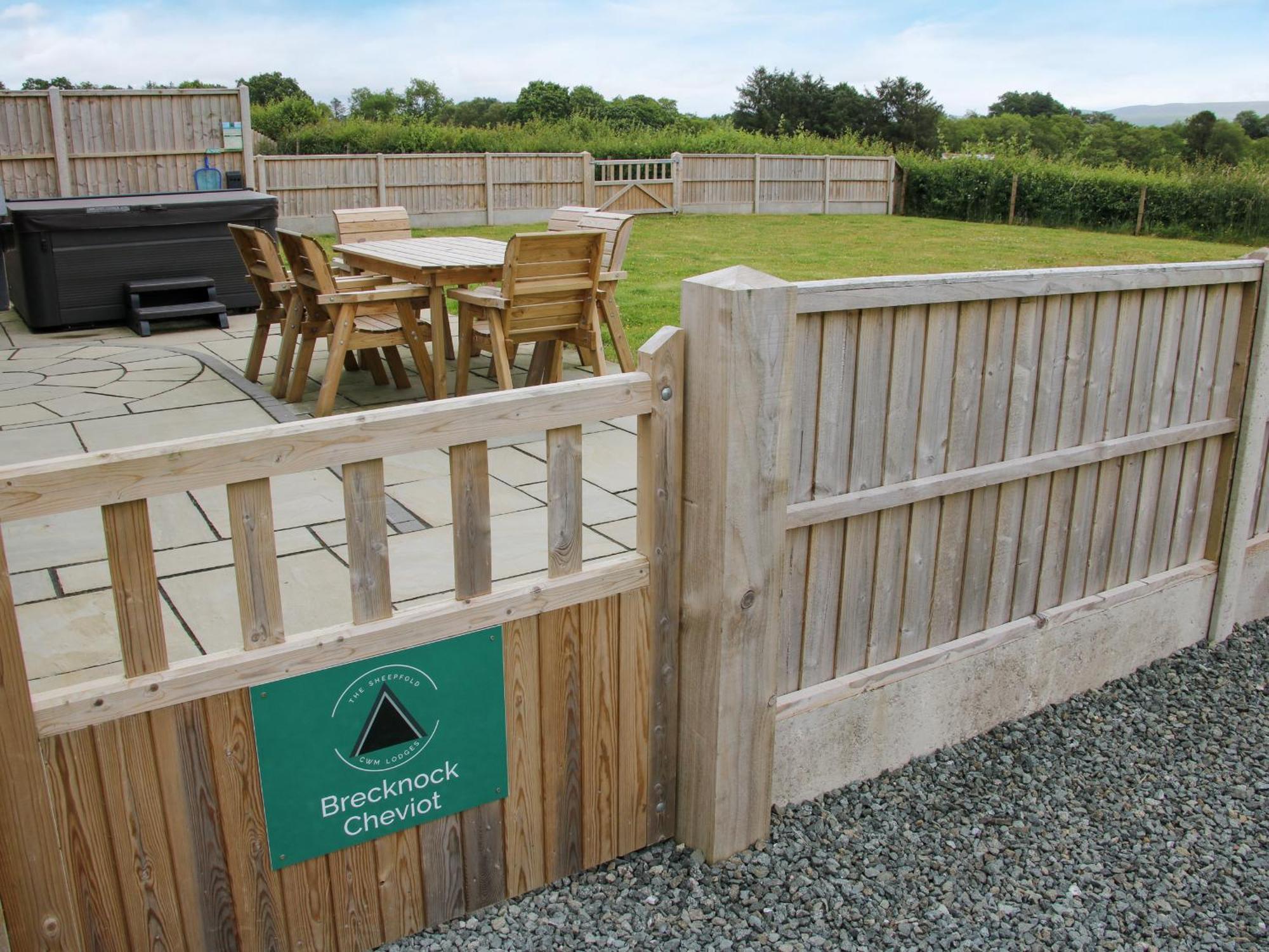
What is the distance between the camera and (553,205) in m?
20.2

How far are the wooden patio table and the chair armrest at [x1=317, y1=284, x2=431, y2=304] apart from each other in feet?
0.16

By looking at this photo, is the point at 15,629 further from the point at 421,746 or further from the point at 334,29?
the point at 334,29

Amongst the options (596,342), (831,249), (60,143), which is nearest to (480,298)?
(596,342)

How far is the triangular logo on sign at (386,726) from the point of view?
2.16 m

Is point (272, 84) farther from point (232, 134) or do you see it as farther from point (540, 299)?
point (540, 299)

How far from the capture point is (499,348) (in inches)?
218

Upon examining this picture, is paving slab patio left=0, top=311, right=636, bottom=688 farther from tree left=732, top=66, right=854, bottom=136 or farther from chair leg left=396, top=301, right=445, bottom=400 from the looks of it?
tree left=732, top=66, right=854, bottom=136

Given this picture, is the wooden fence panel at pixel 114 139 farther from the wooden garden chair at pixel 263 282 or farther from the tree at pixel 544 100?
the tree at pixel 544 100

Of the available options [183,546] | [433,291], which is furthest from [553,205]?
[183,546]

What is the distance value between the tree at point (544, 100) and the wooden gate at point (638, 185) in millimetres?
36149

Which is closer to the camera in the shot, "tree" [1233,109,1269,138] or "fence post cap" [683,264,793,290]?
"fence post cap" [683,264,793,290]

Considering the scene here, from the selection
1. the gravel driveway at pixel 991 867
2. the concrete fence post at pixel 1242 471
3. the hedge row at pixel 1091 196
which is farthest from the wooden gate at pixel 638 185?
the gravel driveway at pixel 991 867

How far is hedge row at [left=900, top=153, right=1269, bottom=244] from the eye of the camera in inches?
823

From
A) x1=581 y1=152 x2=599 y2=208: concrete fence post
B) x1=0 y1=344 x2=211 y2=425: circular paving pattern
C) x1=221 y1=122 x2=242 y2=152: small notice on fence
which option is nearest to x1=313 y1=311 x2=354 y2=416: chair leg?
x1=0 y1=344 x2=211 y2=425: circular paving pattern
